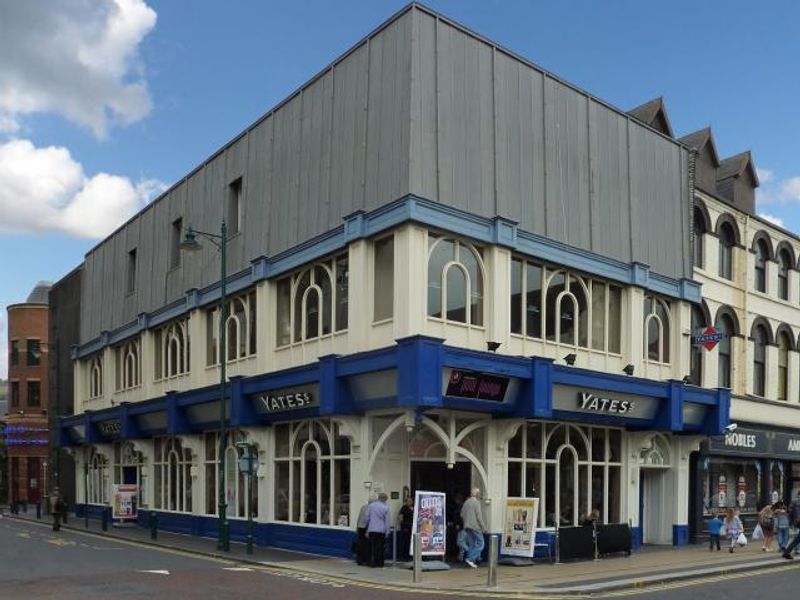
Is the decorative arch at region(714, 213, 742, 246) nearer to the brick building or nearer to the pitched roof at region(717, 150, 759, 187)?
the pitched roof at region(717, 150, 759, 187)

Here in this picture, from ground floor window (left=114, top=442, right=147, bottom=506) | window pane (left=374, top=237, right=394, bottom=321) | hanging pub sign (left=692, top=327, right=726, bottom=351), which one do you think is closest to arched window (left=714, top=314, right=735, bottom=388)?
hanging pub sign (left=692, top=327, right=726, bottom=351)

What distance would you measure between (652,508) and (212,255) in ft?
49.9

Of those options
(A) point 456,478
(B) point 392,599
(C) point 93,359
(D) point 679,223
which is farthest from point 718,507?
(C) point 93,359

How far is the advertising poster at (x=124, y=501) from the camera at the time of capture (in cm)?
3281

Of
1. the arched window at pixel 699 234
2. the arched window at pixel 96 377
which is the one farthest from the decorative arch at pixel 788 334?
the arched window at pixel 96 377

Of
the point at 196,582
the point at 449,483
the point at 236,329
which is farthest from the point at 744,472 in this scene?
the point at 196,582

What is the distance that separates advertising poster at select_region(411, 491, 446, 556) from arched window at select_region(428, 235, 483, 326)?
3.89 metres

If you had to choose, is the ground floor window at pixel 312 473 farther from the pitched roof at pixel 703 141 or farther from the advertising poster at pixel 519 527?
the pitched roof at pixel 703 141

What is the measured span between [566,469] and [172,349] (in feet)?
49.1

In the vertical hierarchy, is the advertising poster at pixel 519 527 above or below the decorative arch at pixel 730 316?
below

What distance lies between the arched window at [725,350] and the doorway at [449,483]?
1181 cm

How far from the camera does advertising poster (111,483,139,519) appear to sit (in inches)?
1292

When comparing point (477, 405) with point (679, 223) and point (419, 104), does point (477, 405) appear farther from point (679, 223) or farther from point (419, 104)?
point (679, 223)

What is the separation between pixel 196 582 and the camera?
658 inches
